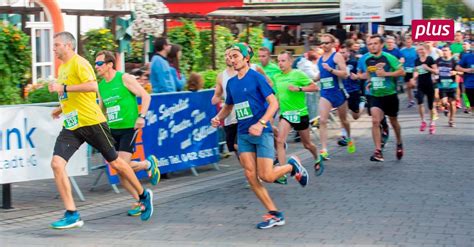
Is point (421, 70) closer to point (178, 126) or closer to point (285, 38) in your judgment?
point (178, 126)

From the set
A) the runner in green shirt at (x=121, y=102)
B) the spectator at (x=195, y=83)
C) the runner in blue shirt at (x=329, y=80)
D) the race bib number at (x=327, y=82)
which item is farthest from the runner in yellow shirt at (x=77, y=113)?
the race bib number at (x=327, y=82)

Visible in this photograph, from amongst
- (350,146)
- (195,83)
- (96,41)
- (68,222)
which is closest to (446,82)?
(350,146)

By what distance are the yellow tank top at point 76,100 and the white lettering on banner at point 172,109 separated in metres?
3.09

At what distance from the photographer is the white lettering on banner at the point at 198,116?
12820 mm

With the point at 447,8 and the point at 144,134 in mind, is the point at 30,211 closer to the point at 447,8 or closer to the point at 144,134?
the point at 144,134

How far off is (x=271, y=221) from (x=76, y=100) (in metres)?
2.26

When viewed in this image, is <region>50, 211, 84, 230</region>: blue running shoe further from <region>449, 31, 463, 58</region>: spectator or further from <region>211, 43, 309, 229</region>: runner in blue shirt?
<region>449, 31, 463, 58</region>: spectator

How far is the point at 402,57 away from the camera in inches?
923

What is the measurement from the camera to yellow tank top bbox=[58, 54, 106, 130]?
894 cm

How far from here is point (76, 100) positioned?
29.4 ft

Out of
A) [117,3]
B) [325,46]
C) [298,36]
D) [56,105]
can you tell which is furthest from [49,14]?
[298,36]

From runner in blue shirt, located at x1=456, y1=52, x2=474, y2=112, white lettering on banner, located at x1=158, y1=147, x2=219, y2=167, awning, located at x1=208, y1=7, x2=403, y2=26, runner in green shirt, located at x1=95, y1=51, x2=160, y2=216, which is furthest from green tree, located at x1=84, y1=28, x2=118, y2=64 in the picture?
awning, located at x1=208, y1=7, x2=403, y2=26

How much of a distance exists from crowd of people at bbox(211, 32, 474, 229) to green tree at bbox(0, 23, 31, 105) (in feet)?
9.31

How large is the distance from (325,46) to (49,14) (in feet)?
23.7
